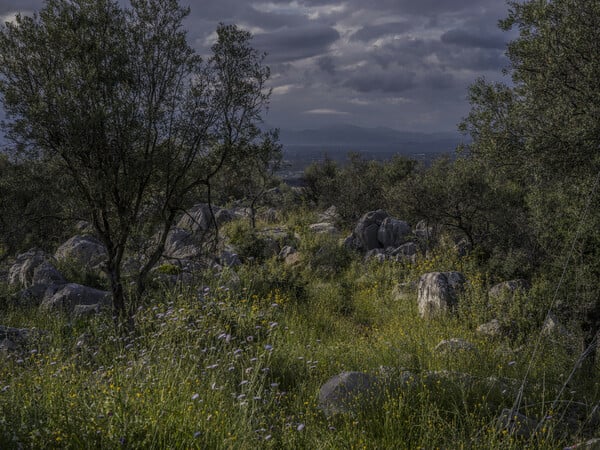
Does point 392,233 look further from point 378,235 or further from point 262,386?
point 262,386

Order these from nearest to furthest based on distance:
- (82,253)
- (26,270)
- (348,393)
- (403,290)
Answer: (348,393)
(403,290)
(26,270)
(82,253)

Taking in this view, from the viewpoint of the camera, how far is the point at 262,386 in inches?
188

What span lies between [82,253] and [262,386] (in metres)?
12.4

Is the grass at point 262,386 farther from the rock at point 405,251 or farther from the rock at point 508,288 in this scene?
the rock at point 405,251

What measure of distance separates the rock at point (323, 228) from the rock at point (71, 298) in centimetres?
962

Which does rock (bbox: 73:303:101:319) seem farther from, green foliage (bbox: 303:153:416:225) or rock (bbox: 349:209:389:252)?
green foliage (bbox: 303:153:416:225)

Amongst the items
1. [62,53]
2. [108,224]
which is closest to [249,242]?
[108,224]

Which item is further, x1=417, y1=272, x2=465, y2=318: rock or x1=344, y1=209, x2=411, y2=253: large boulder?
x1=344, y1=209, x2=411, y2=253: large boulder

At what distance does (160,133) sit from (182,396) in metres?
5.04

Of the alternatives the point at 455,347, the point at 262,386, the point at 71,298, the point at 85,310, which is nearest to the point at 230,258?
the point at 71,298

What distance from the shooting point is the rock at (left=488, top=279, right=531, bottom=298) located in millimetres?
10250

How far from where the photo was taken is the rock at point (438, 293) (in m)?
10.2

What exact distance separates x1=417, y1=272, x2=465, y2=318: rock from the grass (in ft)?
1.04

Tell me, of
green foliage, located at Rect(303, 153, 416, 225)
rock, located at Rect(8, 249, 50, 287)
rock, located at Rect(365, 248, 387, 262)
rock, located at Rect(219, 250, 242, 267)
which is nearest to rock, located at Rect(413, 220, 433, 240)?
rock, located at Rect(365, 248, 387, 262)
